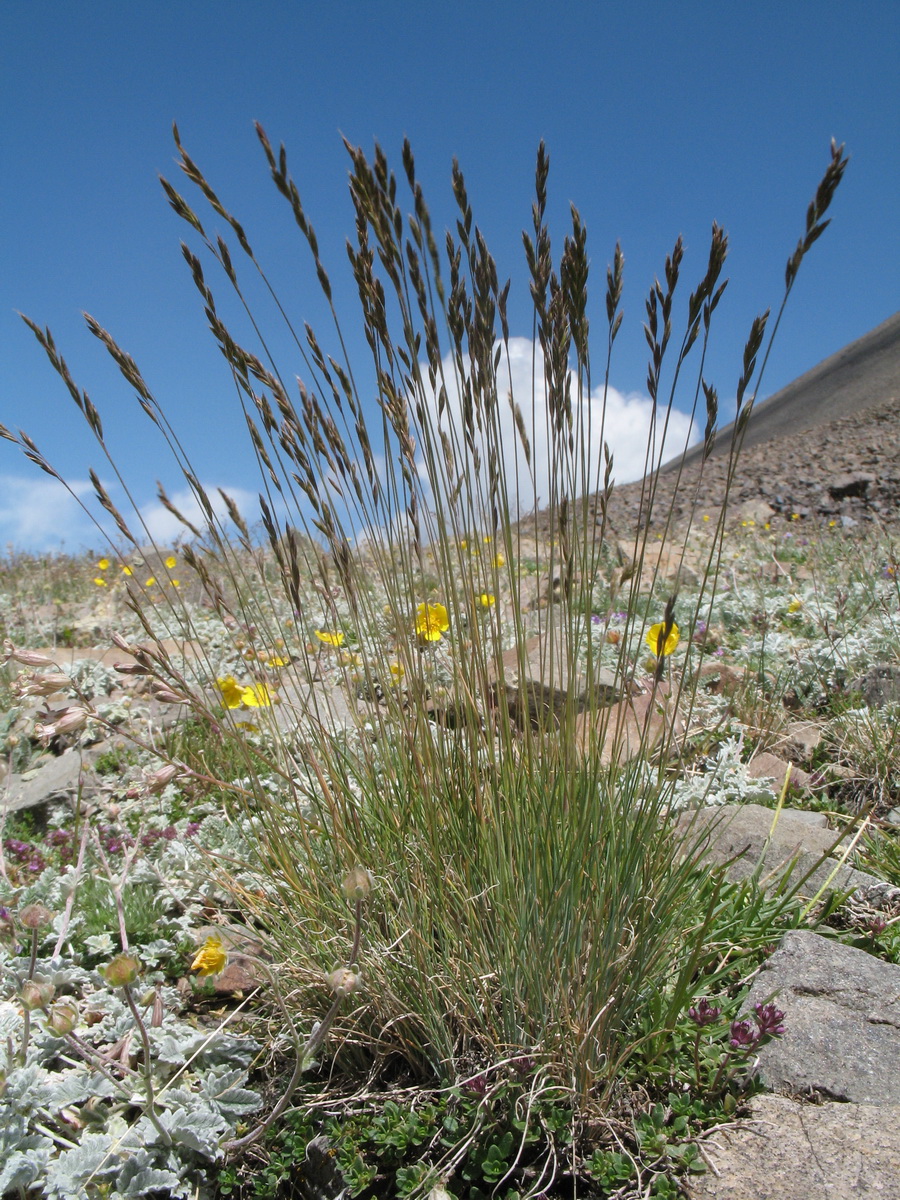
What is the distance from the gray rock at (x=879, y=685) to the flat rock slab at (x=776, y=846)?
1156 mm

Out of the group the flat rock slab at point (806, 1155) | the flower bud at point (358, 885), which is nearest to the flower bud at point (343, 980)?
the flower bud at point (358, 885)

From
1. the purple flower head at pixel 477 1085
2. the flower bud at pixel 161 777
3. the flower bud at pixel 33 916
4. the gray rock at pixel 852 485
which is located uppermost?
the gray rock at pixel 852 485

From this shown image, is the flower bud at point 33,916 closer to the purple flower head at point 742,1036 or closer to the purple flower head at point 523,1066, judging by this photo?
the purple flower head at point 523,1066

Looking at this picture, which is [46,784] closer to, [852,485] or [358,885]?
[358,885]

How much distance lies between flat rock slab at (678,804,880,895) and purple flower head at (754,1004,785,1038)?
57 centimetres

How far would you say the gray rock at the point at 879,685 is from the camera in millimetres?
3377

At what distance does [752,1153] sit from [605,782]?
68cm

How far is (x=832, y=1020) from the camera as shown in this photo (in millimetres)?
1604

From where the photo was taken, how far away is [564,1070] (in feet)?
4.76

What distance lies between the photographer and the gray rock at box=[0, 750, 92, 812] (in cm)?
332

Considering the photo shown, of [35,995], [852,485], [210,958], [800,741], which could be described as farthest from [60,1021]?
[852,485]

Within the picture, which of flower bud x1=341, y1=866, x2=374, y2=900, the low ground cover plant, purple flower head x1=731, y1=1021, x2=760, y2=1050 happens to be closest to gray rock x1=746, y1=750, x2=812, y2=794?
the low ground cover plant

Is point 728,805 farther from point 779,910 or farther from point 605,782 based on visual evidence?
point 605,782

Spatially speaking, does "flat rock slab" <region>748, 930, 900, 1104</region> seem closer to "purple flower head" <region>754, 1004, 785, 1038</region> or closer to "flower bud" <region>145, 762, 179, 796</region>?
"purple flower head" <region>754, 1004, 785, 1038</region>
